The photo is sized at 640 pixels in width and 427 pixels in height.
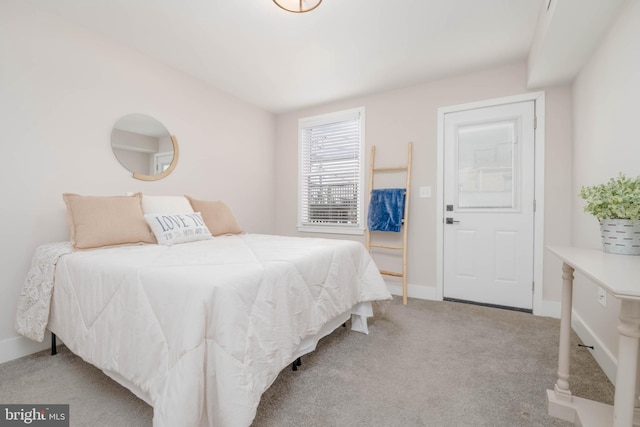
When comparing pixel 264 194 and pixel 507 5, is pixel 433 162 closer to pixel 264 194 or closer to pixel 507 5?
pixel 507 5

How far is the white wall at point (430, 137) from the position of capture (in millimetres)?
2521

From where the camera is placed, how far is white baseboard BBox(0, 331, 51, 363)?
179 centimetres

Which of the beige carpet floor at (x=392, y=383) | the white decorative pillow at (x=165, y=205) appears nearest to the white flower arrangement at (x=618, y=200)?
the beige carpet floor at (x=392, y=383)

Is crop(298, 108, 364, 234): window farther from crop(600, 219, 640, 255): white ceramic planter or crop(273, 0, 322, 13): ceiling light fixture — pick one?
crop(600, 219, 640, 255): white ceramic planter

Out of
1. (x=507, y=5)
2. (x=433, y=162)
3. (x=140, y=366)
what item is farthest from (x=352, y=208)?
(x=140, y=366)

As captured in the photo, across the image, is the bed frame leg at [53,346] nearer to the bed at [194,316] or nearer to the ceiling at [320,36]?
the bed at [194,316]

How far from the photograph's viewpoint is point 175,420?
3.09 ft

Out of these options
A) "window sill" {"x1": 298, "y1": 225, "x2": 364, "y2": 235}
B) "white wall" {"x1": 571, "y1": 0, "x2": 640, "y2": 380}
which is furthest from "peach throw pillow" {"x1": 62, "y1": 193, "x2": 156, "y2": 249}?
"white wall" {"x1": 571, "y1": 0, "x2": 640, "y2": 380}

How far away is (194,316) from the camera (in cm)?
101

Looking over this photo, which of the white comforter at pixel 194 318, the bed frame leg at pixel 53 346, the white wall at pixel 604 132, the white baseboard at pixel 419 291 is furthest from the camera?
the white baseboard at pixel 419 291

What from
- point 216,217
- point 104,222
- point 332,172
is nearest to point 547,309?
point 332,172

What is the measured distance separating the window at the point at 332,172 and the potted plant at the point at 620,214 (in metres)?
2.30

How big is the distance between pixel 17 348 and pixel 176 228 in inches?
47.0

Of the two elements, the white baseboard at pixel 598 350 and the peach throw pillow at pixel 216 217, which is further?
the peach throw pillow at pixel 216 217
